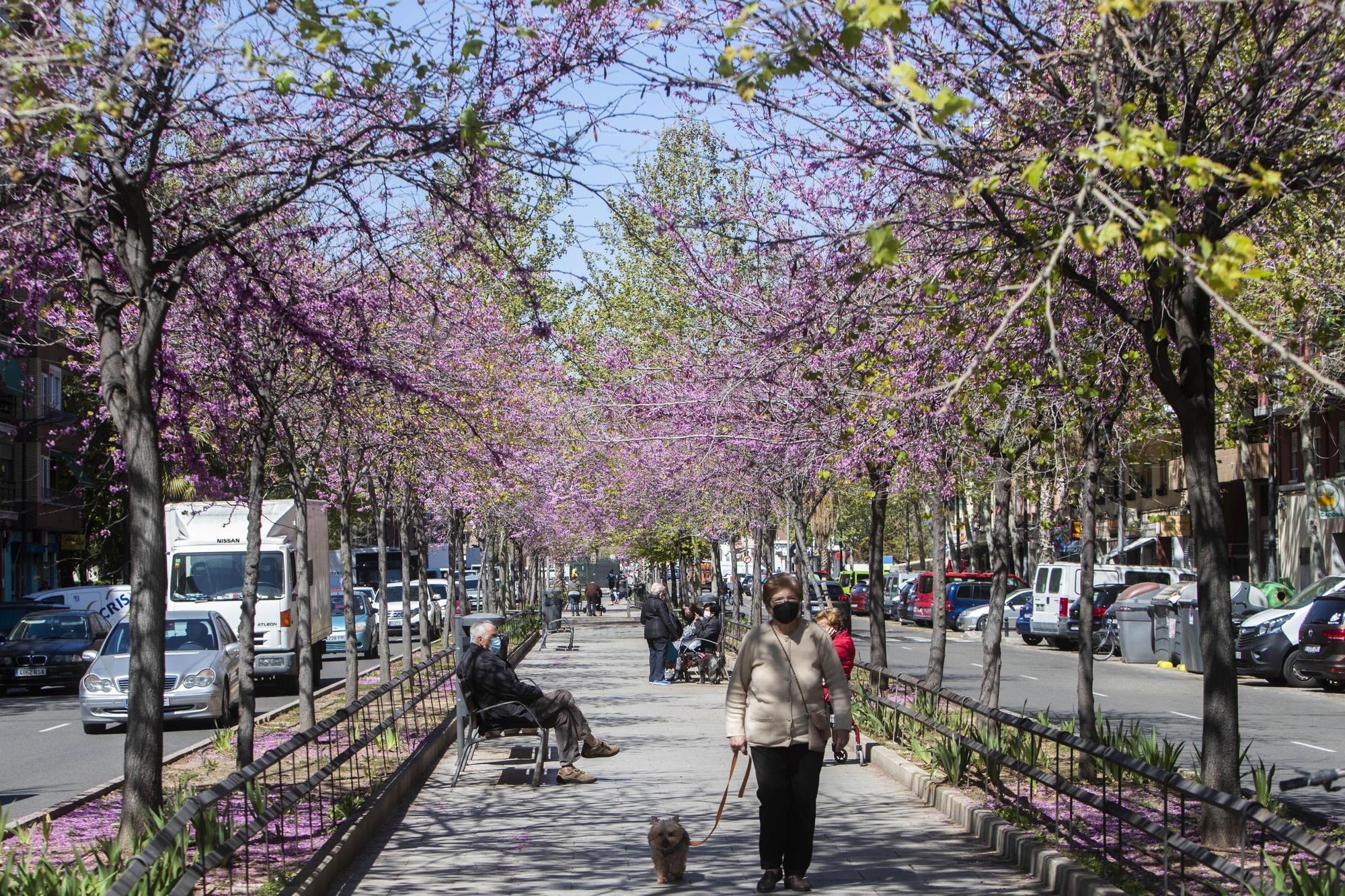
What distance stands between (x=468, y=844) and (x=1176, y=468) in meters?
51.8

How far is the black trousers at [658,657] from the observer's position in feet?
86.8

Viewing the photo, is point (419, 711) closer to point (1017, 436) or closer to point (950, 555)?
point (1017, 436)

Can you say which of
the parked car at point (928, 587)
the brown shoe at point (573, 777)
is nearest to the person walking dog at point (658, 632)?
the brown shoe at point (573, 777)

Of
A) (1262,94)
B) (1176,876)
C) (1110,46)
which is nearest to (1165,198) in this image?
(1110,46)

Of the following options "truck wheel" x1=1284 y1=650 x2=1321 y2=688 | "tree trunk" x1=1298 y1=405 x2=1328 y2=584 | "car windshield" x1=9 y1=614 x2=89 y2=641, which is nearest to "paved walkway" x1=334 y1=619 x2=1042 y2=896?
"truck wheel" x1=1284 y1=650 x2=1321 y2=688

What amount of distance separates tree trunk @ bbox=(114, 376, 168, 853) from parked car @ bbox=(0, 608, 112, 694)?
1901cm

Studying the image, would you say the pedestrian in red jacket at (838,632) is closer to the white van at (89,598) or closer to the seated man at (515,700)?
the seated man at (515,700)

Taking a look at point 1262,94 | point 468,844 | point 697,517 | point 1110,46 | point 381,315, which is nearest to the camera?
point 1110,46

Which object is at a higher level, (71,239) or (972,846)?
(71,239)

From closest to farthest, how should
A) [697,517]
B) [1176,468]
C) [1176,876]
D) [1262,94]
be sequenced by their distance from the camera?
1. [1176,876]
2. [1262,94]
3. [697,517]
4. [1176,468]

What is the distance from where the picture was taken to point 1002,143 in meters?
9.41

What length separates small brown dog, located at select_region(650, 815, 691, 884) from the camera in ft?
28.1

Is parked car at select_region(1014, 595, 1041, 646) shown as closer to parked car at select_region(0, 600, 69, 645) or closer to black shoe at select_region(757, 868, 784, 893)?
parked car at select_region(0, 600, 69, 645)

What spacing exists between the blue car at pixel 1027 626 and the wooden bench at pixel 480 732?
2892 cm
